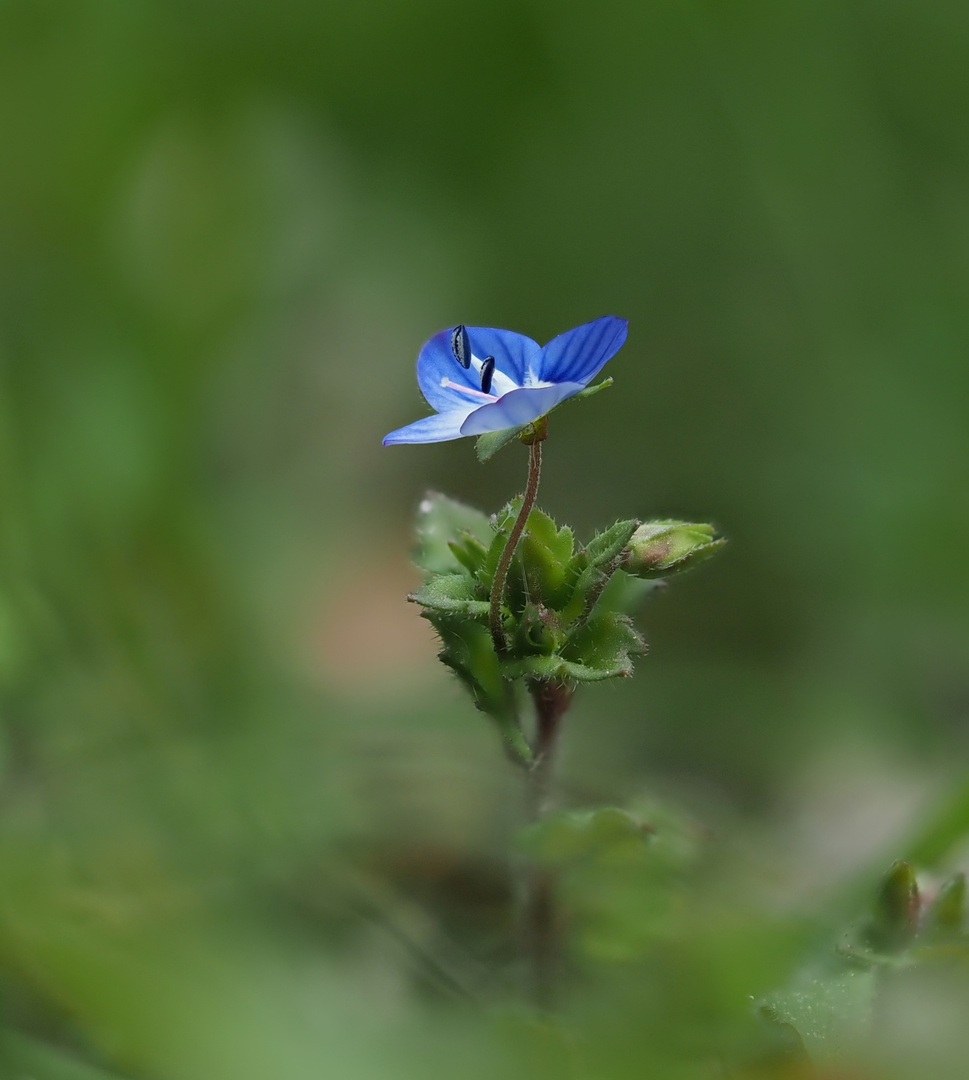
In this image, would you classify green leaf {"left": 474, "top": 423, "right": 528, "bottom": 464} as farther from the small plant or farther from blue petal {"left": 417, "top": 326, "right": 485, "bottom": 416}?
blue petal {"left": 417, "top": 326, "right": 485, "bottom": 416}

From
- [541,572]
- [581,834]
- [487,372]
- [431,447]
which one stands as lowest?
[581,834]

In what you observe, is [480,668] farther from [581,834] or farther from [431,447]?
[431,447]

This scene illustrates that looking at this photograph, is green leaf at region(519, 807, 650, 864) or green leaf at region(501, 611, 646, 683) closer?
green leaf at region(501, 611, 646, 683)

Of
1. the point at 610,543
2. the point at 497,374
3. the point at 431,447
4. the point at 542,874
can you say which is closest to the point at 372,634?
the point at 431,447

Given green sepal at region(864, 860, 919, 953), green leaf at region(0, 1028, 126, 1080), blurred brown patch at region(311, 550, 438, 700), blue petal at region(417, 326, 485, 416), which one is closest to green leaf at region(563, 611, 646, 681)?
blue petal at region(417, 326, 485, 416)

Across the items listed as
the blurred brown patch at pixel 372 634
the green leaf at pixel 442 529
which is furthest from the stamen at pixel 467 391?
the blurred brown patch at pixel 372 634

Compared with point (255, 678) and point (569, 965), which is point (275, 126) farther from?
point (569, 965)
